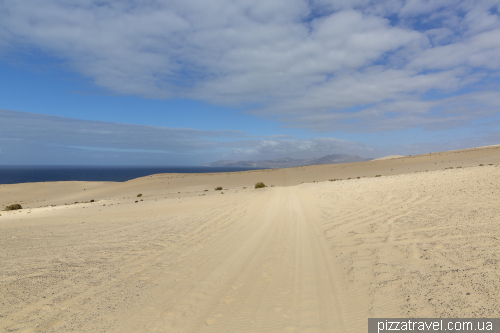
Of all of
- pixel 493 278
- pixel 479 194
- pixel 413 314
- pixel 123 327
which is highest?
pixel 479 194

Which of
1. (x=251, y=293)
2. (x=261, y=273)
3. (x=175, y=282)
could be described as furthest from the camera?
(x=261, y=273)

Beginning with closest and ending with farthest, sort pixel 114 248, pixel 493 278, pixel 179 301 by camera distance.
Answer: pixel 493 278
pixel 179 301
pixel 114 248

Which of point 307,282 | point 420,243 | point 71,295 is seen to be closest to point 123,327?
point 71,295

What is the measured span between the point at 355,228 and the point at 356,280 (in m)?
3.56

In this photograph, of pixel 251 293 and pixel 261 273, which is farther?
pixel 261 273

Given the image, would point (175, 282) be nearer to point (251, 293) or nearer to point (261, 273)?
point (251, 293)

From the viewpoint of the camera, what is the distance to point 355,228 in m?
7.79

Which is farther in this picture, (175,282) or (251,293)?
(175,282)

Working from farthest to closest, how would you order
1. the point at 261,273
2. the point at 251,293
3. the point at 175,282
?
the point at 261,273, the point at 175,282, the point at 251,293

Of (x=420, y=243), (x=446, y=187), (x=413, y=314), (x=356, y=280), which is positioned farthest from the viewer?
(x=446, y=187)

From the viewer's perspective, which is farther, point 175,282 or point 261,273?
point 261,273

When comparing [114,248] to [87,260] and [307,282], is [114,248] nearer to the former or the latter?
[87,260]

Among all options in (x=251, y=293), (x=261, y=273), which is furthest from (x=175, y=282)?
(x=261, y=273)

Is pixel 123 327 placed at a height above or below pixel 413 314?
below
